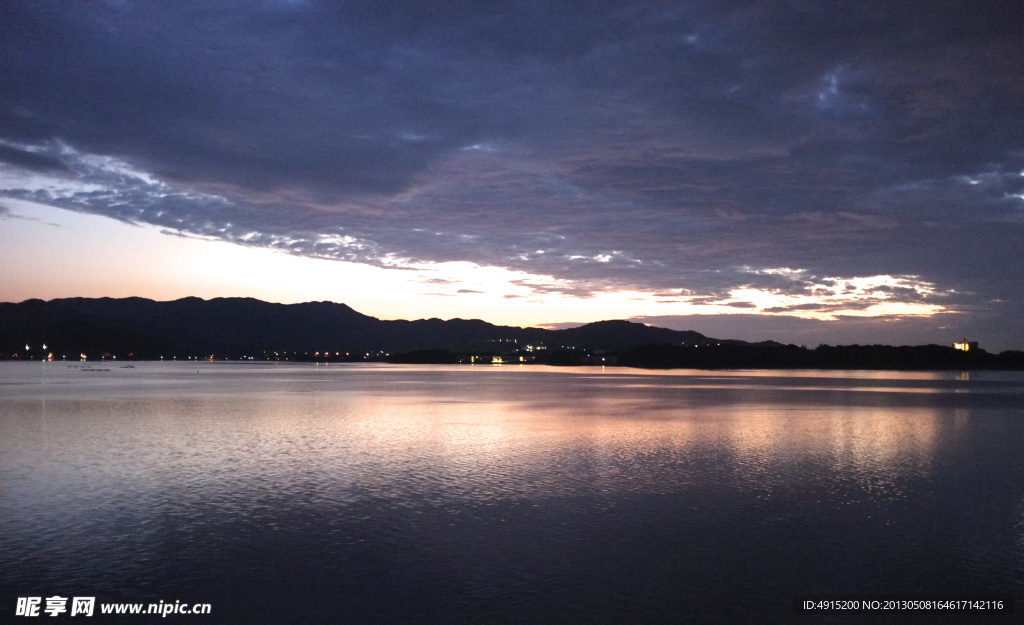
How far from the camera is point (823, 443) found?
25984 mm

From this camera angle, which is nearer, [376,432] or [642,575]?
[642,575]

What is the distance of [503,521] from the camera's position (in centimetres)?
1419

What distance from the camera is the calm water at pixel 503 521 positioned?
1020 centimetres

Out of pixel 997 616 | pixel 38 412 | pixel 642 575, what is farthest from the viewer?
pixel 38 412

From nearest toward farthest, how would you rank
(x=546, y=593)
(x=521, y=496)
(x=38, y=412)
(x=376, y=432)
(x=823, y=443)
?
(x=546, y=593)
(x=521, y=496)
(x=823, y=443)
(x=376, y=432)
(x=38, y=412)

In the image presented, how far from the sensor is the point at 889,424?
1302 inches

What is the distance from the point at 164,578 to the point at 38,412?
3193cm

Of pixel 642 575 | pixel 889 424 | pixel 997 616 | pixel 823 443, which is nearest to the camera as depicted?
pixel 997 616

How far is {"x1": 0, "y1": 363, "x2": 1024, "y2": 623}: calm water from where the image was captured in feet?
33.4

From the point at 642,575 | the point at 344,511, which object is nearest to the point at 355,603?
the point at 642,575

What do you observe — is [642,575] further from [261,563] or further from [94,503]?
[94,503]

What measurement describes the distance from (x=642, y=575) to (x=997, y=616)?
15.6ft

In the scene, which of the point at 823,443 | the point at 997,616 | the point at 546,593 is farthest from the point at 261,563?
the point at 823,443

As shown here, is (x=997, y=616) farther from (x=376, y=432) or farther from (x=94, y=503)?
(x=376, y=432)
